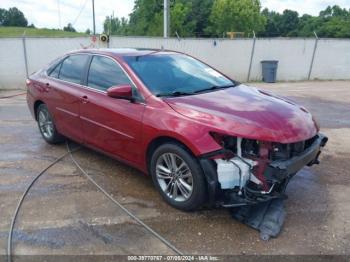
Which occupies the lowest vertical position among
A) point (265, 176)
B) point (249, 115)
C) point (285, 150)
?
point (265, 176)

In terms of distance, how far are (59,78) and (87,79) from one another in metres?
0.85

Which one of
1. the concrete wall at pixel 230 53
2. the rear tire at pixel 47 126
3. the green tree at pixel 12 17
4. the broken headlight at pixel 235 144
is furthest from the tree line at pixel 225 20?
the broken headlight at pixel 235 144

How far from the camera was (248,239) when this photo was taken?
3.55m

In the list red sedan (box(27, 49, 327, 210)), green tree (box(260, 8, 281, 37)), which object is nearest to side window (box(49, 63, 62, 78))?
red sedan (box(27, 49, 327, 210))

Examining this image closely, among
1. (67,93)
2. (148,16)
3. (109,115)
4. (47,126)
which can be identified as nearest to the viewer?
(109,115)

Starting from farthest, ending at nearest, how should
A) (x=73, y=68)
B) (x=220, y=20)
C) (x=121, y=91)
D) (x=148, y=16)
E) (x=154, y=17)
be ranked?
(x=220, y=20) → (x=148, y=16) → (x=154, y=17) → (x=73, y=68) → (x=121, y=91)

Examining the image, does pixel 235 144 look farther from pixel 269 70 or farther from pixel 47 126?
pixel 269 70

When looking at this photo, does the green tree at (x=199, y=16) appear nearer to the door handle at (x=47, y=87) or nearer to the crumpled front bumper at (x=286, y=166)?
the door handle at (x=47, y=87)

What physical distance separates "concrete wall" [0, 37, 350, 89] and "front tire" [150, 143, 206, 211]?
11.8 metres

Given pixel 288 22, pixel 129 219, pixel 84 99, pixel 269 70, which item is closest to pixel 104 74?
pixel 84 99

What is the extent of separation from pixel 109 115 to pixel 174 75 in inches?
36.8

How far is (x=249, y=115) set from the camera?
3.76 m

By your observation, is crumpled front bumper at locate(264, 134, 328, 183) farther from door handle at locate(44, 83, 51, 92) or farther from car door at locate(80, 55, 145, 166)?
door handle at locate(44, 83, 51, 92)

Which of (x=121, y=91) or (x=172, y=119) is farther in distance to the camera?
(x=121, y=91)
